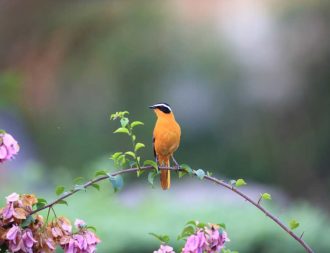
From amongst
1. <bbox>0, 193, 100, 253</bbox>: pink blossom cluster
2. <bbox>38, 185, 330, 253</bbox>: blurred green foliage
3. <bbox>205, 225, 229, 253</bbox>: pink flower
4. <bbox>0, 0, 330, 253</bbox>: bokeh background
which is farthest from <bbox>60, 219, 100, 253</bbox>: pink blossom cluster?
<bbox>0, 0, 330, 253</bbox>: bokeh background

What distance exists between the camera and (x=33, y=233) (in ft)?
5.77

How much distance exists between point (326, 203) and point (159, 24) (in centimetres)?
272

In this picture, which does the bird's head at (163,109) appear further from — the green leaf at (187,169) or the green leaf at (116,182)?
the green leaf at (116,182)

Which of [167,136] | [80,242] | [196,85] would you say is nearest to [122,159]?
[80,242]

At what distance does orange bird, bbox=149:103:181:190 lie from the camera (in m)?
2.46

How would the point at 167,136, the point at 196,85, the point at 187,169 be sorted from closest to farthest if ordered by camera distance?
the point at 187,169 → the point at 167,136 → the point at 196,85

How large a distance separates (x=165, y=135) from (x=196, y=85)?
660 centimetres

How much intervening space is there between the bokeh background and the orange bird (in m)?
5.82

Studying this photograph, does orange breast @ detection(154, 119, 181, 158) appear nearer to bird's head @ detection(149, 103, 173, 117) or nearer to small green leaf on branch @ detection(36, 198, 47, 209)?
bird's head @ detection(149, 103, 173, 117)

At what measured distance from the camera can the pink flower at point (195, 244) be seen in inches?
69.7

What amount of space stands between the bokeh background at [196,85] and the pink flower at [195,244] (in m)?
6.55

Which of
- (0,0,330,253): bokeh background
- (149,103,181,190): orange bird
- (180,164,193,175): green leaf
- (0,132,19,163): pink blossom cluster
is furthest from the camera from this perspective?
(0,0,330,253): bokeh background

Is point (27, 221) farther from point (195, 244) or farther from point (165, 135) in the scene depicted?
point (165, 135)

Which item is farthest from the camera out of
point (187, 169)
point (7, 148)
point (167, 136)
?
point (167, 136)
